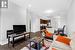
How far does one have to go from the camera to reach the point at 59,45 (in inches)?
81.0

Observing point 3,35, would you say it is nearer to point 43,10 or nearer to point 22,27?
point 22,27

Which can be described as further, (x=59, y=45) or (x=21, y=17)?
(x=21, y=17)

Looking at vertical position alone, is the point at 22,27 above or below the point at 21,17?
below

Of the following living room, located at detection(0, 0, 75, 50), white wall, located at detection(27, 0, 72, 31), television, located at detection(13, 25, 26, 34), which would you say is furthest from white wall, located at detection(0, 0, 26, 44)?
white wall, located at detection(27, 0, 72, 31)

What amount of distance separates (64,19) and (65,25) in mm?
366

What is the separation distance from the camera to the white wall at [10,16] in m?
4.68

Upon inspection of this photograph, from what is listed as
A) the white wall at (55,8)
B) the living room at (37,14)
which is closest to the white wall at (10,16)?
the living room at (37,14)

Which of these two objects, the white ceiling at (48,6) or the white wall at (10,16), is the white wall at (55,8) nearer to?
the white ceiling at (48,6)

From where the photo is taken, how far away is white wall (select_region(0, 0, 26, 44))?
15.4ft

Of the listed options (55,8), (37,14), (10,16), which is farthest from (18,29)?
(55,8)

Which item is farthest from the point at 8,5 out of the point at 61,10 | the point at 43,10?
the point at 61,10

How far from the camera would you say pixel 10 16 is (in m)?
5.06

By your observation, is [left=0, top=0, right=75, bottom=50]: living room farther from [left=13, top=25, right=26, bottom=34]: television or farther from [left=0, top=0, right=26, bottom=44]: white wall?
[left=13, top=25, right=26, bottom=34]: television

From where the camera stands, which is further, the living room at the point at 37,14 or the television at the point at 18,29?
the television at the point at 18,29
